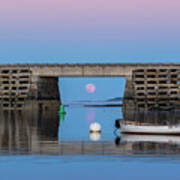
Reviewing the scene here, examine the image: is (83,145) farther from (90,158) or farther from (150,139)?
(90,158)

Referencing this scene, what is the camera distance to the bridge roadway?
90.7m

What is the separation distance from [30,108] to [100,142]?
56596mm

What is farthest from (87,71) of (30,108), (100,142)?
(100,142)

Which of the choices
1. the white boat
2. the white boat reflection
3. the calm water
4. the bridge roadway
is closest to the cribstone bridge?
the bridge roadway

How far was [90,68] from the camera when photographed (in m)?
91.9

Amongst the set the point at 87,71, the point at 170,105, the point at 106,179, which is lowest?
the point at 106,179

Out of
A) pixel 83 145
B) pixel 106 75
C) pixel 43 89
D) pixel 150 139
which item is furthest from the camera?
pixel 43 89

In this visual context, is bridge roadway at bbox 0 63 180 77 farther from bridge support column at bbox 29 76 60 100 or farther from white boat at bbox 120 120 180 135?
white boat at bbox 120 120 180 135

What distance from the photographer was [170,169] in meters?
24.4

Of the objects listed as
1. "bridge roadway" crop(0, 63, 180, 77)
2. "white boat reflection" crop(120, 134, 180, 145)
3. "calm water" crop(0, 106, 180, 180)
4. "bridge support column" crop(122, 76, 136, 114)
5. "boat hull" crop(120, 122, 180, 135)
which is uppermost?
"bridge roadway" crop(0, 63, 180, 77)

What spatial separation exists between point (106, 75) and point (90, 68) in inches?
110

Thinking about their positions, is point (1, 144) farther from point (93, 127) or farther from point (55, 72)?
point (55, 72)

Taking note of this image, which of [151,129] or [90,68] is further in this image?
[90,68]

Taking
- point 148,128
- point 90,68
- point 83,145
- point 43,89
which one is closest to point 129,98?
point 90,68
